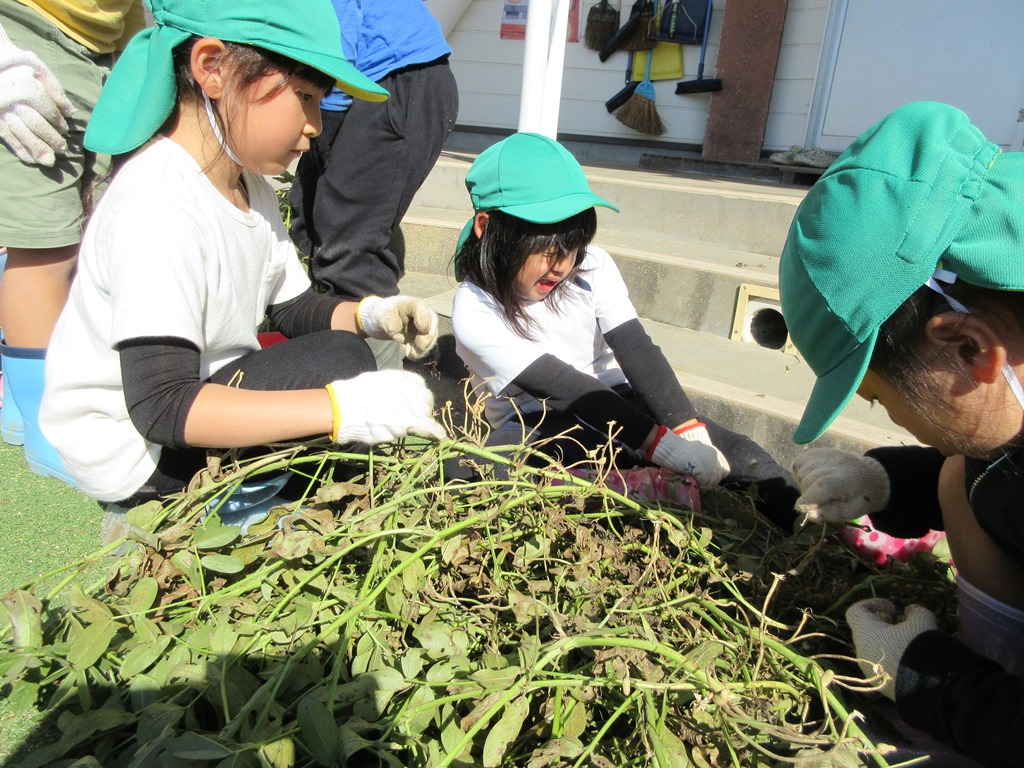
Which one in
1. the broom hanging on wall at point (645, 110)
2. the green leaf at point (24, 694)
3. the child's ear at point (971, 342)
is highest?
the child's ear at point (971, 342)

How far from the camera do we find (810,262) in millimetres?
867

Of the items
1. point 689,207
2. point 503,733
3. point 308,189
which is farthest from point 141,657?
point 689,207

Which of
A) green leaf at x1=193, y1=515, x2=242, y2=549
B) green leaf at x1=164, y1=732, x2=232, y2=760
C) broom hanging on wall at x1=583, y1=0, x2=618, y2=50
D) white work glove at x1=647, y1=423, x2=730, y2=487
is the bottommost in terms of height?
white work glove at x1=647, y1=423, x2=730, y2=487

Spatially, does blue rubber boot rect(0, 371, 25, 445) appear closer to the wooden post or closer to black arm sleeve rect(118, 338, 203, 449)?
black arm sleeve rect(118, 338, 203, 449)

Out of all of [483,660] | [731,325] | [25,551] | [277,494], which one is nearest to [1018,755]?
[483,660]

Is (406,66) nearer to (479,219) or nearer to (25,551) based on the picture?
(479,219)

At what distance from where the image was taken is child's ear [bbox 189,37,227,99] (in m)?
1.28

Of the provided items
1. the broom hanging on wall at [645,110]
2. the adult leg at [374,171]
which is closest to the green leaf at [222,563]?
the adult leg at [374,171]

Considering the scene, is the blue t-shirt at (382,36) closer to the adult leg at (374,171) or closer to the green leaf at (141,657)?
the adult leg at (374,171)

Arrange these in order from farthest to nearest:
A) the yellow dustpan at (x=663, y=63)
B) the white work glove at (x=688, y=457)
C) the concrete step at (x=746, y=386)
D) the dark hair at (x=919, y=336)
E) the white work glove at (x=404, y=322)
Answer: the yellow dustpan at (x=663, y=63) < the concrete step at (x=746, y=386) < the white work glove at (x=404, y=322) < the white work glove at (x=688, y=457) < the dark hair at (x=919, y=336)

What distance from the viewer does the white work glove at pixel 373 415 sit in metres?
1.29

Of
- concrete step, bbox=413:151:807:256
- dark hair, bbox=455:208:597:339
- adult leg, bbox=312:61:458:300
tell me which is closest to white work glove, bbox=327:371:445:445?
dark hair, bbox=455:208:597:339

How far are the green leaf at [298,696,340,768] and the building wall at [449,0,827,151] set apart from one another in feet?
16.0

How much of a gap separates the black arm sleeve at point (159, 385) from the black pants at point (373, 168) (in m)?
1.34
